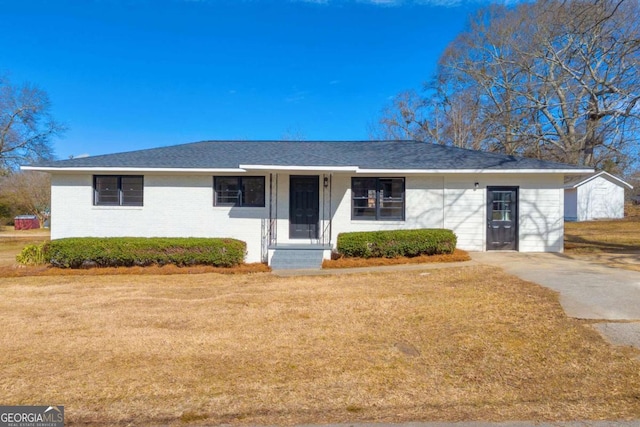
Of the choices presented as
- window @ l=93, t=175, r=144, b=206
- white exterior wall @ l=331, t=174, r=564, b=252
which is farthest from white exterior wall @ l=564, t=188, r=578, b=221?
window @ l=93, t=175, r=144, b=206

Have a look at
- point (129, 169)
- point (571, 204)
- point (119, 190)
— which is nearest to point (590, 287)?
point (129, 169)

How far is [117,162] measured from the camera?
12109 millimetres

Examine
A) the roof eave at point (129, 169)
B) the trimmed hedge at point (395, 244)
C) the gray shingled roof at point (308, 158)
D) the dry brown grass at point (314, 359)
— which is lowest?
the dry brown grass at point (314, 359)

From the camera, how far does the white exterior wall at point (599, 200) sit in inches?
1187

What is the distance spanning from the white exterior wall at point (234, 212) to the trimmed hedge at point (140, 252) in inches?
59.0

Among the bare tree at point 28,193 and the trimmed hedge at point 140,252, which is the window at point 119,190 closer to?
the trimmed hedge at point 140,252

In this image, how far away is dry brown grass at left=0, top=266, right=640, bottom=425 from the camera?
10.3 ft

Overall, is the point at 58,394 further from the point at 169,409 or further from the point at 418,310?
the point at 418,310

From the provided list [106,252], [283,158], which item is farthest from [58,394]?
[283,158]

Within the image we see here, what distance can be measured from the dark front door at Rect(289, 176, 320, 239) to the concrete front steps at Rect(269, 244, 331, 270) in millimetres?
1041

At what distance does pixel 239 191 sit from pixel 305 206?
87.5 inches

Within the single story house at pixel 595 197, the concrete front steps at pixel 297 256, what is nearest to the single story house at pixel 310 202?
the concrete front steps at pixel 297 256

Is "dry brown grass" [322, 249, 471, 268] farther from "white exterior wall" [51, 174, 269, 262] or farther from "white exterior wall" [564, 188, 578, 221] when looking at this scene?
"white exterior wall" [564, 188, 578, 221]

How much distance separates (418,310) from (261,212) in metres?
7.34
